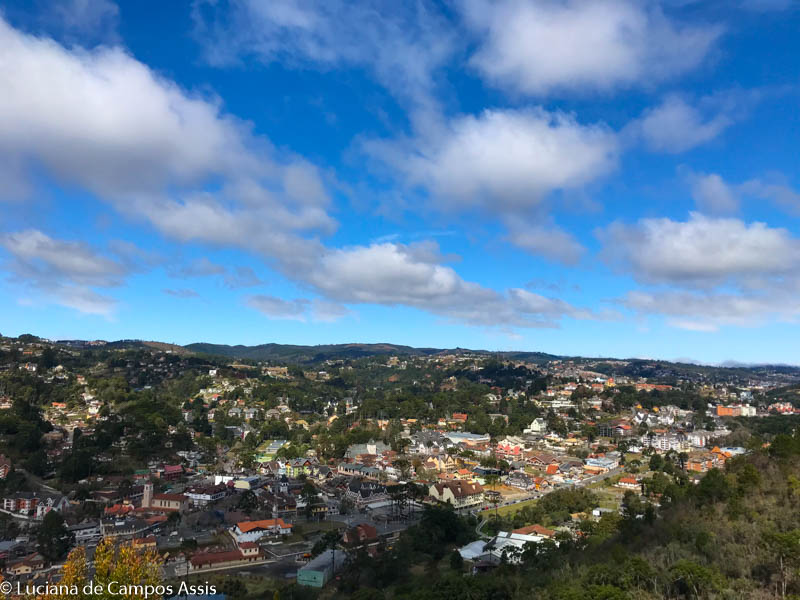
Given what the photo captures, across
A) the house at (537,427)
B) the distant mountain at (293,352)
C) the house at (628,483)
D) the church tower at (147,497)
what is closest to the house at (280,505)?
the church tower at (147,497)

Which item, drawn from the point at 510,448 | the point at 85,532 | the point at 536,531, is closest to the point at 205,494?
the point at 85,532

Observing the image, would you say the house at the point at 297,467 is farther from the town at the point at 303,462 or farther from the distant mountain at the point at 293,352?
the distant mountain at the point at 293,352

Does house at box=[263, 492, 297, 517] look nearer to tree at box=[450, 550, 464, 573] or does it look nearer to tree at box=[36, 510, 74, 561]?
tree at box=[36, 510, 74, 561]

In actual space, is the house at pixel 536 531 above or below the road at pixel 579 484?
above

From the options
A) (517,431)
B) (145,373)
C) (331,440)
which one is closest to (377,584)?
(331,440)

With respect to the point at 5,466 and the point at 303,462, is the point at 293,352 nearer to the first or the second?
the point at 303,462

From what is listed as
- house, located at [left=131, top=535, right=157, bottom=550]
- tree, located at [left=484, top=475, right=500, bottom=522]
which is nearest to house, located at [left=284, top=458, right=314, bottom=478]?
tree, located at [left=484, top=475, right=500, bottom=522]
